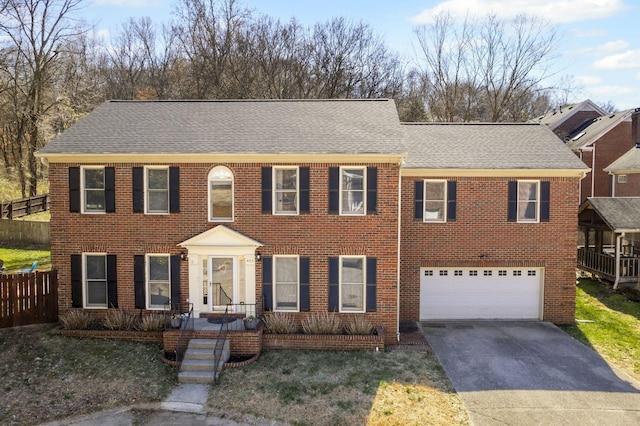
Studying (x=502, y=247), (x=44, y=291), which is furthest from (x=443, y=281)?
(x=44, y=291)

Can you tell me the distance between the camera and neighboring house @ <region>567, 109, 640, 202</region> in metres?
33.6

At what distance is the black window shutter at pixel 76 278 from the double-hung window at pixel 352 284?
25.4 feet

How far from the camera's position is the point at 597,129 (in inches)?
1377

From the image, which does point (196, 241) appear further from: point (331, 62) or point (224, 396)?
point (331, 62)

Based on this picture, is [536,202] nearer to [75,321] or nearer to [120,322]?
[120,322]

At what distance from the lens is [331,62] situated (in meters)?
38.0

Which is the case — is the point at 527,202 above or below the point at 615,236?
above

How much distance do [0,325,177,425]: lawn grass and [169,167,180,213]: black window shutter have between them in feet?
13.0

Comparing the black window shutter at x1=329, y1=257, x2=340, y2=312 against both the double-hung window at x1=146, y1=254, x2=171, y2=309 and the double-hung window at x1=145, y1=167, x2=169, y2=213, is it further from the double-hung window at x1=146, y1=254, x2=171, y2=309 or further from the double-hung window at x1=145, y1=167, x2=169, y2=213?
the double-hung window at x1=145, y1=167, x2=169, y2=213

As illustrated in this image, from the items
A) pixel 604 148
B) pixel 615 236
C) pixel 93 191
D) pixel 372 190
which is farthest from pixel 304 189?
pixel 604 148

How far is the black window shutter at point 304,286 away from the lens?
1353cm

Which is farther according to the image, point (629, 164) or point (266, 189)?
point (629, 164)

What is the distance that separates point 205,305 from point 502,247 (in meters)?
9.74

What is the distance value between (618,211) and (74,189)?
65.9ft
